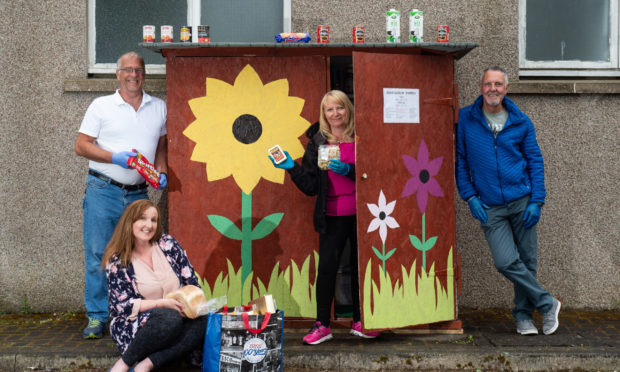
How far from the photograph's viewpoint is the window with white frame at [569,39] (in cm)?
626

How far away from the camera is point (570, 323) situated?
5461 millimetres

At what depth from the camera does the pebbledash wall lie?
5.91 meters

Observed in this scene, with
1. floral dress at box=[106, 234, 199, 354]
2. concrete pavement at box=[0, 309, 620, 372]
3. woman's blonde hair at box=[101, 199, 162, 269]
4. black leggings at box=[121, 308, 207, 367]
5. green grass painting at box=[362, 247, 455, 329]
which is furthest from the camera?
green grass painting at box=[362, 247, 455, 329]

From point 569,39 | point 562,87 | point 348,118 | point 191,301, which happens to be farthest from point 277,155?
point 569,39

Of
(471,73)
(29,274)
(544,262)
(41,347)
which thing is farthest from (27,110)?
(544,262)

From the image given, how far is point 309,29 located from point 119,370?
3.52m

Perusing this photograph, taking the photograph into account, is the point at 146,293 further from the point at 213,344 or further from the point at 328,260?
the point at 328,260

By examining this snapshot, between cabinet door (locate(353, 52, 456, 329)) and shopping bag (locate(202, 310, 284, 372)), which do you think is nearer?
shopping bag (locate(202, 310, 284, 372))

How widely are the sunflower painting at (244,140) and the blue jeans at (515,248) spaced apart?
1.52m

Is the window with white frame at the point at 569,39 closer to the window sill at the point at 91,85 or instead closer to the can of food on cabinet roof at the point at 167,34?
the can of food on cabinet roof at the point at 167,34

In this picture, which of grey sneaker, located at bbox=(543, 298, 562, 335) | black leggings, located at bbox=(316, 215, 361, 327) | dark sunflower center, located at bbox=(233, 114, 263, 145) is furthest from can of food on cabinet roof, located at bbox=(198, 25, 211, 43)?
grey sneaker, located at bbox=(543, 298, 562, 335)

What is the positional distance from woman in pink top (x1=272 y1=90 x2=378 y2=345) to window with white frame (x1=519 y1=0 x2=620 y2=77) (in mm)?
2441

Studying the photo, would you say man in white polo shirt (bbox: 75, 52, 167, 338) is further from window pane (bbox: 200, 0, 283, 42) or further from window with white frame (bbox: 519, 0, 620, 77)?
window with white frame (bbox: 519, 0, 620, 77)

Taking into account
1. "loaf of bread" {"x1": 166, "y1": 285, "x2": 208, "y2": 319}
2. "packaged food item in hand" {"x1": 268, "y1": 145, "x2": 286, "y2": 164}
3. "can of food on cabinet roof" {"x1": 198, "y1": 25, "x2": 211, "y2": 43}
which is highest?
"can of food on cabinet roof" {"x1": 198, "y1": 25, "x2": 211, "y2": 43}
